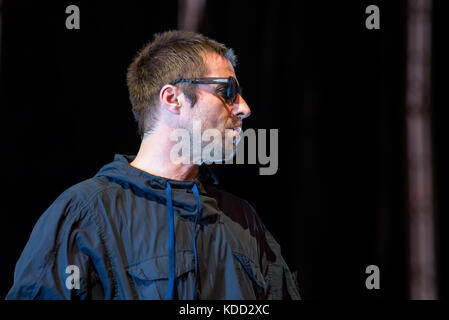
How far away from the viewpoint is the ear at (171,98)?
136 centimetres

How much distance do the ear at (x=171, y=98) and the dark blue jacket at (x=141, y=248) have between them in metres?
0.21

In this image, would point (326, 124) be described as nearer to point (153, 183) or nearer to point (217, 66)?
point (217, 66)

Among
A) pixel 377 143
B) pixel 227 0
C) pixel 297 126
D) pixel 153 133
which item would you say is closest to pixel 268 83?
pixel 297 126

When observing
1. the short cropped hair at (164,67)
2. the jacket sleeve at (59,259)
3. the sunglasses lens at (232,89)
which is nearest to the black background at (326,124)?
the short cropped hair at (164,67)

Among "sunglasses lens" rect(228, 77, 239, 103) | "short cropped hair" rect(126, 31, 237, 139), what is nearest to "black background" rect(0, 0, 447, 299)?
"short cropped hair" rect(126, 31, 237, 139)

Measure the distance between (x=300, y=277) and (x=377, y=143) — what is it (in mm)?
705

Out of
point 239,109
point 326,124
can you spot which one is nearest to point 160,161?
point 239,109

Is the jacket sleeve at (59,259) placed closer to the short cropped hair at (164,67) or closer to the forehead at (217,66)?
the short cropped hair at (164,67)

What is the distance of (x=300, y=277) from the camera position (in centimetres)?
192

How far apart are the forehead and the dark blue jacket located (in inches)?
13.8

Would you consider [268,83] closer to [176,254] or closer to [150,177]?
[150,177]

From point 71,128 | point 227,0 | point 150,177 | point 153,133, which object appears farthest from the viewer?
point 227,0

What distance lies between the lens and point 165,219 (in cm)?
121
